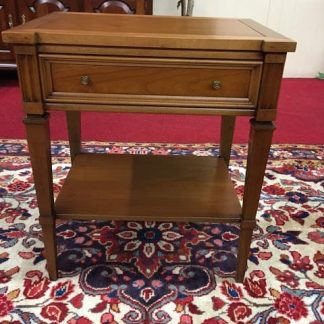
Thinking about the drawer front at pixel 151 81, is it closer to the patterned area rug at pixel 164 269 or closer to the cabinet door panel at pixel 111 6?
the patterned area rug at pixel 164 269

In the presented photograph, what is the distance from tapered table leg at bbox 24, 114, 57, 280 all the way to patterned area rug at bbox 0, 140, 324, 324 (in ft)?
0.36

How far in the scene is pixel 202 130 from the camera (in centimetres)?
208

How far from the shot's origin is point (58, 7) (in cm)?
235

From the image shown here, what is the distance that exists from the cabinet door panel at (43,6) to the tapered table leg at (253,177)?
194 centimetres

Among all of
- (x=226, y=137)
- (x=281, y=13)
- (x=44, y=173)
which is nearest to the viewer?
(x=44, y=173)

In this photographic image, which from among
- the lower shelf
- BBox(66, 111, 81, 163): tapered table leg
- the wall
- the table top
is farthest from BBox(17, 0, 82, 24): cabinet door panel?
the table top

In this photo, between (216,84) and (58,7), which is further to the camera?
(58,7)

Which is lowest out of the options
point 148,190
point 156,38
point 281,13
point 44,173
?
point 148,190

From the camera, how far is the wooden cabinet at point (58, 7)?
2316mm

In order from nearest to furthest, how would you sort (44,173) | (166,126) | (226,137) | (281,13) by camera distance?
(44,173) < (226,137) < (166,126) < (281,13)

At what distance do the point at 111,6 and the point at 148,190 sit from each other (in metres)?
1.66

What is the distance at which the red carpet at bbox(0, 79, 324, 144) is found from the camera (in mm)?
1968

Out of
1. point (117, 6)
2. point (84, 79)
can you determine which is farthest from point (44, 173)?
point (117, 6)

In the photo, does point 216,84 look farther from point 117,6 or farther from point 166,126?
point 117,6
